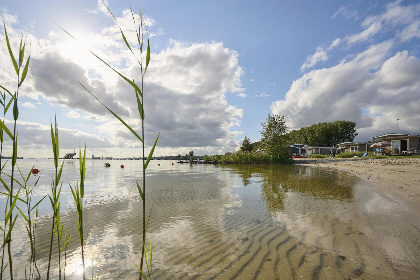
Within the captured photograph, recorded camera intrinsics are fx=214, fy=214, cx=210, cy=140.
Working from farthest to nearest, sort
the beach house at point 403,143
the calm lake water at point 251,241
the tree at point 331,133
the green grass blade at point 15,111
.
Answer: the tree at point 331,133 → the beach house at point 403,143 → the calm lake water at point 251,241 → the green grass blade at point 15,111

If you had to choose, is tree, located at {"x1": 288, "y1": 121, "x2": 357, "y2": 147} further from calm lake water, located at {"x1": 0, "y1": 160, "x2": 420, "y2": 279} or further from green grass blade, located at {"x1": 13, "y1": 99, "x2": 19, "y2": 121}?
green grass blade, located at {"x1": 13, "y1": 99, "x2": 19, "y2": 121}

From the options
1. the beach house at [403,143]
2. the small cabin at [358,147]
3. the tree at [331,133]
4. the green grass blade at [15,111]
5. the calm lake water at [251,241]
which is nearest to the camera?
the green grass blade at [15,111]

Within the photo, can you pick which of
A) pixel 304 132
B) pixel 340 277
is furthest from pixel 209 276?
pixel 304 132

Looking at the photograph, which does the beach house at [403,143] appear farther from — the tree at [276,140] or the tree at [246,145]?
the tree at [246,145]

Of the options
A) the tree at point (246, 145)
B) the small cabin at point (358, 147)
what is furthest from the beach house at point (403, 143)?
the tree at point (246, 145)

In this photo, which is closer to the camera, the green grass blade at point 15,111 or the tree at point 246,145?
the green grass blade at point 15,111

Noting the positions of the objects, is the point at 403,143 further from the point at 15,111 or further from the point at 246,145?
the point at 15,111

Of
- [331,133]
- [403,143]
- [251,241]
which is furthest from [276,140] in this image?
[331,133]

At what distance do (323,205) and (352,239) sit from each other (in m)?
2.95

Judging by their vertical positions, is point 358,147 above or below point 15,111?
above

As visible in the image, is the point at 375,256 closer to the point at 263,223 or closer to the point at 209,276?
the point at 263,223

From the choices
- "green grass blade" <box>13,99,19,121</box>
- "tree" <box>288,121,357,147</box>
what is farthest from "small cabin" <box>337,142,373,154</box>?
"green grass blade" <box>13,99,19,121</box>

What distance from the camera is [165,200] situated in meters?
8.71

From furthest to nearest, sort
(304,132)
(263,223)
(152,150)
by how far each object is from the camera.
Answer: (304,132) < (263,223) < (152,150)
